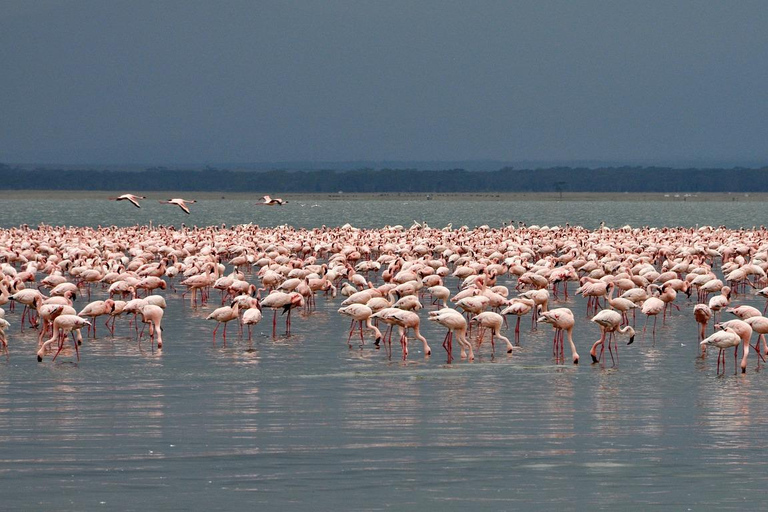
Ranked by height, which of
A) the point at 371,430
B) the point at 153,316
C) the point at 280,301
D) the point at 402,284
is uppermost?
the point at 402,284

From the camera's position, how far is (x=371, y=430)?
15.8 metres

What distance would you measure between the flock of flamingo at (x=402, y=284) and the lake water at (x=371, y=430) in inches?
27.6

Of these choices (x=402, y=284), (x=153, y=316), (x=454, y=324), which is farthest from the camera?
(x=402, y=284)

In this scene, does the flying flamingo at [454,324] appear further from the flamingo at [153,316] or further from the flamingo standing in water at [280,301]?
the flamingo at [153,316]

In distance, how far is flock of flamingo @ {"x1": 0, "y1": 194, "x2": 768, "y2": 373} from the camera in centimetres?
2220

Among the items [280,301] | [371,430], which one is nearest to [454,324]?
[280,301]

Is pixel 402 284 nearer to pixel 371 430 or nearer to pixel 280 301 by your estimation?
pixel 280 301

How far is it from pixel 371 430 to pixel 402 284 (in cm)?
1188

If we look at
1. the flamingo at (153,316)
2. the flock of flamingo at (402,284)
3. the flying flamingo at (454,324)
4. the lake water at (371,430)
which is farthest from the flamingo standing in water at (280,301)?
the flying flamingo at (454,324)

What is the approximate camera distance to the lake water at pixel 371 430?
42.0 ft

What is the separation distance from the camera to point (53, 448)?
1466 cm

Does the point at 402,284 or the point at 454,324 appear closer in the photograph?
the point at 454,324

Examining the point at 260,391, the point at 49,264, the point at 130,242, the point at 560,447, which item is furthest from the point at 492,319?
the point at 130,242

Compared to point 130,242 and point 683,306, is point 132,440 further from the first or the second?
point 130,242
